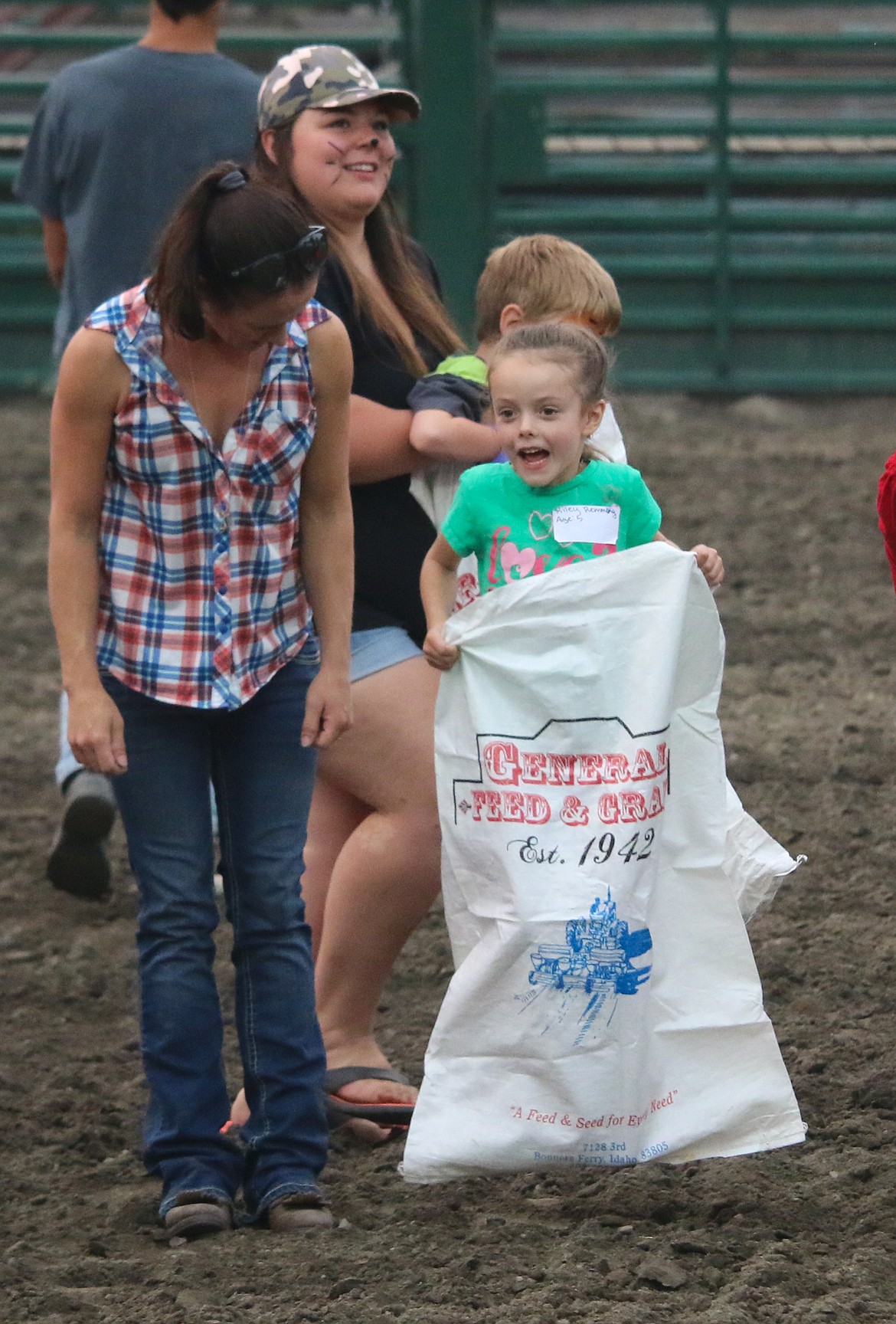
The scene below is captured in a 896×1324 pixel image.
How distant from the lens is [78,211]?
15.1ft

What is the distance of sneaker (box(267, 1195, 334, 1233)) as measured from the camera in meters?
3.01

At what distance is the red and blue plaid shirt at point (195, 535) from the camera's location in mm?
2914

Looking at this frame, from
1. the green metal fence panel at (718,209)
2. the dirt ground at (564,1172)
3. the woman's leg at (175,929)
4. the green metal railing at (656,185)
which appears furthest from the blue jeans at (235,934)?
the green metal fence panel at (718,209)

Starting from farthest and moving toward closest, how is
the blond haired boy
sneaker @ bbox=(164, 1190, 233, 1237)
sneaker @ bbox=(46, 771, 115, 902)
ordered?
sneaker @ bbox=(46, 771, 115, 902) → the blond haired boy → sneaker @ bbox=(164, 1190, 233, 1237)

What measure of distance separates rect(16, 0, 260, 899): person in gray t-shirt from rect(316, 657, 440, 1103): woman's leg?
1314mm

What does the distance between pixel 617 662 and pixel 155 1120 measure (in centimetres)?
101

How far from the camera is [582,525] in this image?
2.98m

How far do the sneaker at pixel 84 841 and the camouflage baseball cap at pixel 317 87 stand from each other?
1783 mm

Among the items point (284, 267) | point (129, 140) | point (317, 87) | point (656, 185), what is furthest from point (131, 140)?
point (656, 185)

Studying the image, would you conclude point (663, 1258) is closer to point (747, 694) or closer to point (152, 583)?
point (152, 583)

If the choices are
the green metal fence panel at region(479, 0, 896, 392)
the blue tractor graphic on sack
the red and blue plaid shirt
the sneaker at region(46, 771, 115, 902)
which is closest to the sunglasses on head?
the red and blue plaid shirt

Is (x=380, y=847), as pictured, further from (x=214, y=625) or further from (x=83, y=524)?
(x=83, y=524)

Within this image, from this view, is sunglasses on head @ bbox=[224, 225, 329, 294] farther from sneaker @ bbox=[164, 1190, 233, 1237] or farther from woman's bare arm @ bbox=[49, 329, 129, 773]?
sneaker @ bbox=[164, 1190, 233, 1237]

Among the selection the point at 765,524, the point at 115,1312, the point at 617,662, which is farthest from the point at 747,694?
the point at 115,1312
